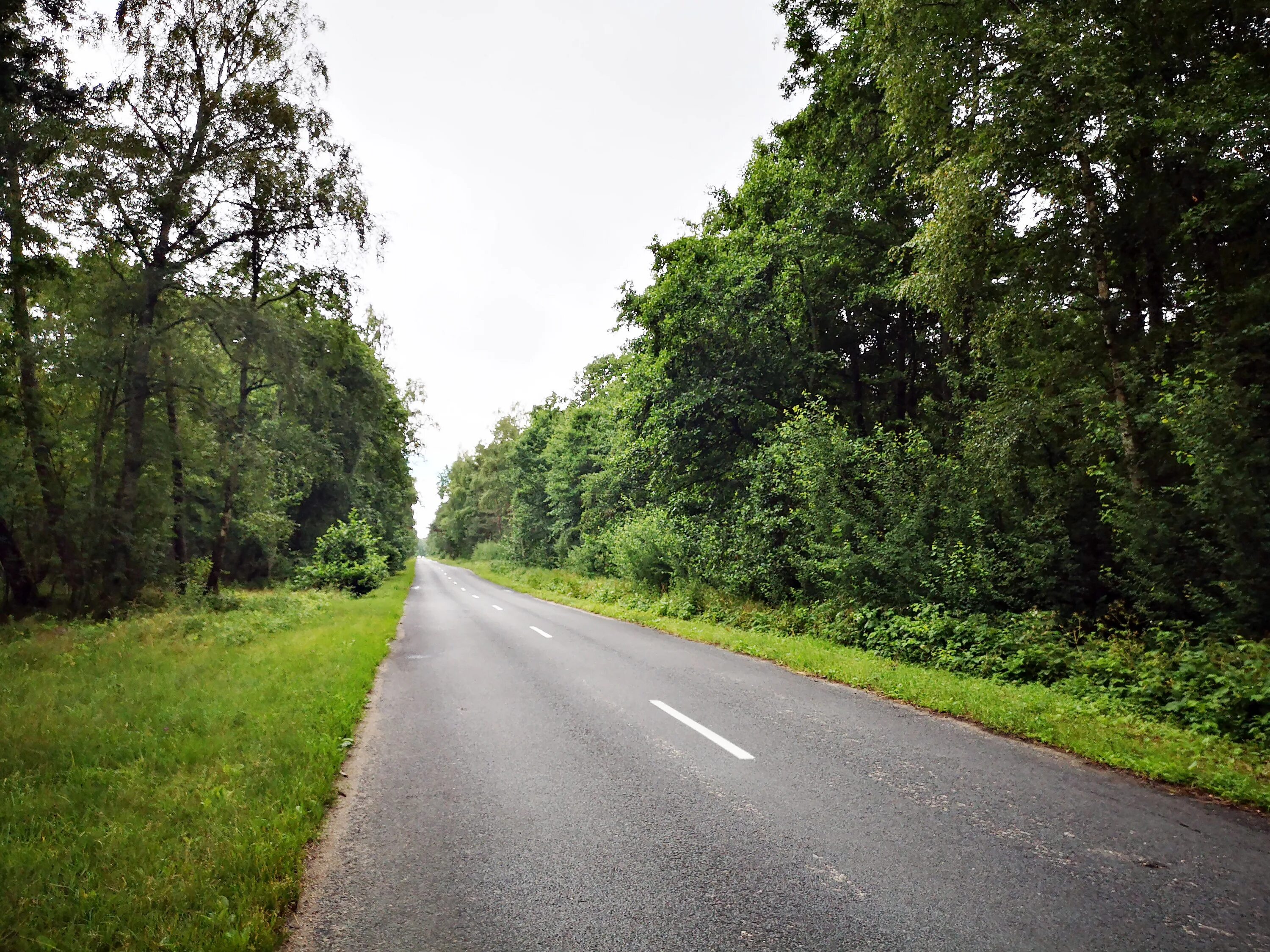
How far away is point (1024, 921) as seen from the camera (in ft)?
9.39

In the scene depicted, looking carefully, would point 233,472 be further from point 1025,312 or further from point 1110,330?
point 1110,330

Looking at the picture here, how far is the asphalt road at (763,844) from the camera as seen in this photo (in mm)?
2842

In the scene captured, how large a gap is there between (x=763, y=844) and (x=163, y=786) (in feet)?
14.4

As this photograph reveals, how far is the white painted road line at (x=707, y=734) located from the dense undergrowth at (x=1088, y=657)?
13.9ft

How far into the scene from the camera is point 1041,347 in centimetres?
1044

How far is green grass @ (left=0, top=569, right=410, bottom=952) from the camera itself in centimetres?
290

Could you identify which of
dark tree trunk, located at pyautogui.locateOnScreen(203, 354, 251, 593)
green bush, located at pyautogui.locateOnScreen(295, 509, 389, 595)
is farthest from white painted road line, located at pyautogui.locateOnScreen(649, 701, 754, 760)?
green bush, located at pyautogui.locateOnScreen(295, 509, 389, 595)


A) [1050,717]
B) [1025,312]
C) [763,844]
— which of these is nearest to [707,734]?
[763,844]

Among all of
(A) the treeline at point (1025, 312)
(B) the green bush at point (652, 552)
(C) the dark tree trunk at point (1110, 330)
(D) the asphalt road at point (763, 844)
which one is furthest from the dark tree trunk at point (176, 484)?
(C) the dark tree trunk at point (1110, 330)

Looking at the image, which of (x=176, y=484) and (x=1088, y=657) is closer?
(x=1088, y=657)

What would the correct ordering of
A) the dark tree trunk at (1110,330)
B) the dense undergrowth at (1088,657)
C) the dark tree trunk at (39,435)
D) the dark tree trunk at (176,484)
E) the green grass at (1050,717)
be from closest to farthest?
1. the green grass at (1050,717)
2. the dense undergrowth at (1088,657)
3. the dark tree trunk at (1110,330)
4. the dark tree trunk at (39,435)
5. the dark tree trunk at (176,484)

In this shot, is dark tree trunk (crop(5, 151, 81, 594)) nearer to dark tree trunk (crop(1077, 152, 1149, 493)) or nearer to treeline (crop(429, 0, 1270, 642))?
treeline (crop(429, 0, 1270, 642))

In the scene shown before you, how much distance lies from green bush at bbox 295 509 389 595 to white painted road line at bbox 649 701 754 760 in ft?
66.5

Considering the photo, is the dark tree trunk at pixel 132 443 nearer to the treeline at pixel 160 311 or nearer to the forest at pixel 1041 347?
the treeline at pixel 160 311
